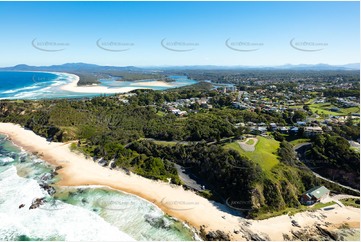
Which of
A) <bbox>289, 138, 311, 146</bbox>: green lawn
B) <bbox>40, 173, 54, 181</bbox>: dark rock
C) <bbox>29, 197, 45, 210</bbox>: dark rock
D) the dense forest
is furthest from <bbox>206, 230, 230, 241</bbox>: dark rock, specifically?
<bbox>289, 138, 311, 146</bbox>: green lawn

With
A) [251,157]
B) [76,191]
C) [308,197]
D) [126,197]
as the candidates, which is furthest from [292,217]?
[76,191]

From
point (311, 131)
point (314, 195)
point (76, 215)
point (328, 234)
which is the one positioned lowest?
point (328, 234)

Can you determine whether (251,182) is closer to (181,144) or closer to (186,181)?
(186,181)

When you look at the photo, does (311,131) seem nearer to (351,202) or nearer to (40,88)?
(351,202)

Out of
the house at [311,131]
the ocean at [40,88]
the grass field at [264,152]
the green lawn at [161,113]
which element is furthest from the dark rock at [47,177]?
the ocean at [40,88]

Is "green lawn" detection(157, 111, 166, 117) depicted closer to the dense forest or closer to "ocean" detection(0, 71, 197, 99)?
the dense forest

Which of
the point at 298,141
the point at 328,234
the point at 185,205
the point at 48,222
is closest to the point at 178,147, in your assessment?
the point at 185,205

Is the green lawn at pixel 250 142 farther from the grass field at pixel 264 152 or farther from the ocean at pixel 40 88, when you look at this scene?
the ocean at pixel 40 88
